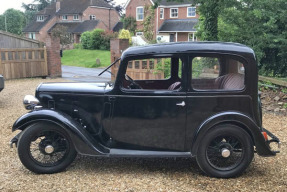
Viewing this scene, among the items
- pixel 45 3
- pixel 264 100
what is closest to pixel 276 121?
pixel 264 100

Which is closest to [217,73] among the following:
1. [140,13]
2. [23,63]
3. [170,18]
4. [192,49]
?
[192,49]

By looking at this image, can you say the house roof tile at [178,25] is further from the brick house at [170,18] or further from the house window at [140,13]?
the house window at [140,13]

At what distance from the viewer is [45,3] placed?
78.2 metres

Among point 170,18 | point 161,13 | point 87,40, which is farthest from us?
point 87,40

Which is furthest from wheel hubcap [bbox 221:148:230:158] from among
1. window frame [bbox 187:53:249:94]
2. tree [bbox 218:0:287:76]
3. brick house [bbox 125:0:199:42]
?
brick house [bbox 125:0:199:42]

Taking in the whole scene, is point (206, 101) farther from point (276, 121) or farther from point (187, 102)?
point (276, 121)

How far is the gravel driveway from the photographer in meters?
3.72

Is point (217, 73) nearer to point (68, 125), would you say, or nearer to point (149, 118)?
point (149, 118)

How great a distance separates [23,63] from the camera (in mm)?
14258

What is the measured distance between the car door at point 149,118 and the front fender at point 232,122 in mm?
211

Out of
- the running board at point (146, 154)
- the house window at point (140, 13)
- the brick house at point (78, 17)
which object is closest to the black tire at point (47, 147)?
the running board at point (146, 154)

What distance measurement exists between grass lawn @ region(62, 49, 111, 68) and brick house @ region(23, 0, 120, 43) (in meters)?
11.0

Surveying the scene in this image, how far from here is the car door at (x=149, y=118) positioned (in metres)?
4.00

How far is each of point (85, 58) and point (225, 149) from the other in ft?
90.7
